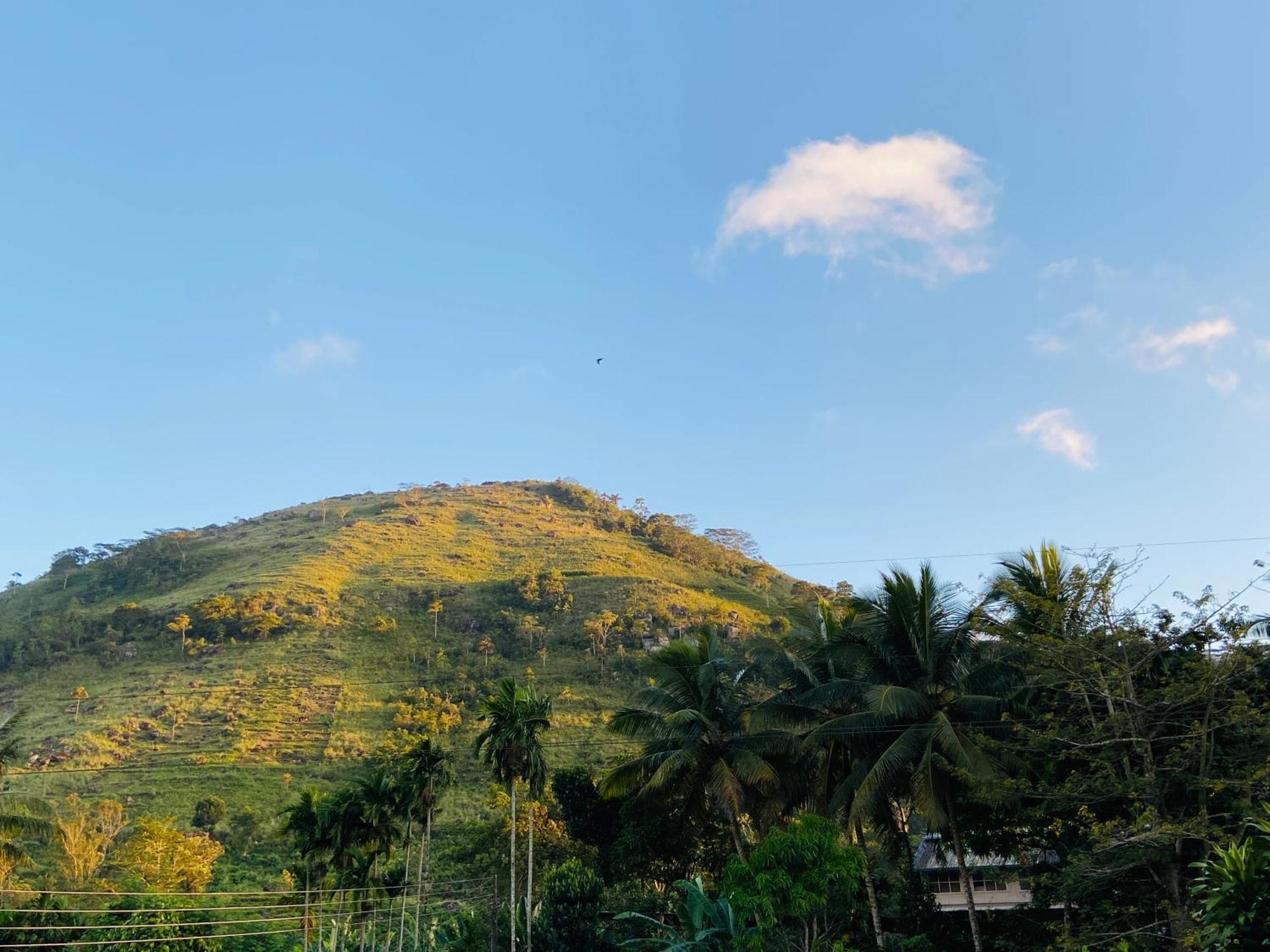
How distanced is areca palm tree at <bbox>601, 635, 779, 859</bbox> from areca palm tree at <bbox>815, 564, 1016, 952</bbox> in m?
3.76

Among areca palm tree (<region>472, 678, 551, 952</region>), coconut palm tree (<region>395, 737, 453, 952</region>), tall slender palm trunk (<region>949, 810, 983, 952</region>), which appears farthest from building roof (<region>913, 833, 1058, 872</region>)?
coconut palm tree (<region>395, 737, 453, 952</region>)

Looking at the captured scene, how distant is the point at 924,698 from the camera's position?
90.3 feet

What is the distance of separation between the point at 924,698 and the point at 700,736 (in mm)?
8834

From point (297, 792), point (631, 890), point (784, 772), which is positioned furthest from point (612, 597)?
point (784, 772)

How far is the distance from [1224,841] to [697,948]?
14453mm

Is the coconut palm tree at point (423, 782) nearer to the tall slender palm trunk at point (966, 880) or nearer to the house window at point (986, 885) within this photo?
the tall slender palm trunk at point (966, 880)

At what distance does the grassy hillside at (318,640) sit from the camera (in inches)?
2820

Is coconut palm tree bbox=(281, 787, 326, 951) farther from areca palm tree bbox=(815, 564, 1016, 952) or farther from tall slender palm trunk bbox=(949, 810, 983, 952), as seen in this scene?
tall slender palm trunk bbox=(949, 810, 983, 952)

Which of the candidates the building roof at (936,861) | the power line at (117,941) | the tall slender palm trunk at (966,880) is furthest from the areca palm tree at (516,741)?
the building roof at (936,861)

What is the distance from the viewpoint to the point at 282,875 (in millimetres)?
55031

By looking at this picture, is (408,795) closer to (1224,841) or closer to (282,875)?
(282,875)

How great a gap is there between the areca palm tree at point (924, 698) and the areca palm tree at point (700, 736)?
12.3ft

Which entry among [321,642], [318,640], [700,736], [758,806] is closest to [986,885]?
[758,806]

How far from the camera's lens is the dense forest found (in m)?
21.9
